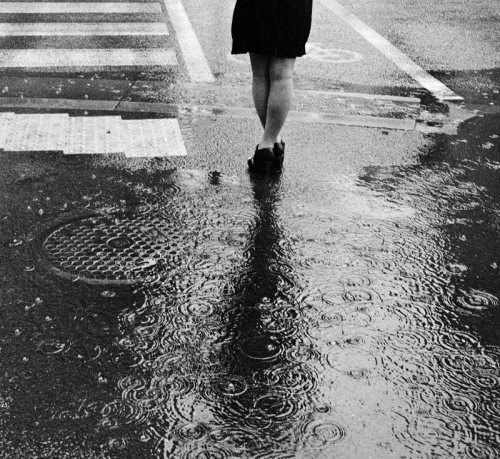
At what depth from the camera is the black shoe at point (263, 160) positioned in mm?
6055

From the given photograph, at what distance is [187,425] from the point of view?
3299 millimetres

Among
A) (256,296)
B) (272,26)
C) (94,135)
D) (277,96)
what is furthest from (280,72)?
(256,296)

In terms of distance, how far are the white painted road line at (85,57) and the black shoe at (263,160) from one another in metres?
3.28

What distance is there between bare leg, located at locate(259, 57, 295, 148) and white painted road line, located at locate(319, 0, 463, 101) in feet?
8.58

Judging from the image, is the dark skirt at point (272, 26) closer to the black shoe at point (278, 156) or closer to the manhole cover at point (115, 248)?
the black shoe at point (278, 156)

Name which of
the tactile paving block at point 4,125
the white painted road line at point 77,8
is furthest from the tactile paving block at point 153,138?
the white painted road line at point 77,8

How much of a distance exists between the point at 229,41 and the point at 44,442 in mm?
7706

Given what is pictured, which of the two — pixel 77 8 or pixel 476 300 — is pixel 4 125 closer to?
pixel 476 300

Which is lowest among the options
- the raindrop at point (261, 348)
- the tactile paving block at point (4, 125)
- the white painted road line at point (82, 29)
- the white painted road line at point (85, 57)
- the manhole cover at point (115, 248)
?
the white painted road line at point (82, 29)

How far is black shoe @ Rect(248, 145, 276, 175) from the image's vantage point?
6.05 meters

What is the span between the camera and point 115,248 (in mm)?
4773

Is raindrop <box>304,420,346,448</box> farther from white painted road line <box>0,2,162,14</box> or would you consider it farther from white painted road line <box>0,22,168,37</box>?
white painted road line <box>0,2,162,14</box>

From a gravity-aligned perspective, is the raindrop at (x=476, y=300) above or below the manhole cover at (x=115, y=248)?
above

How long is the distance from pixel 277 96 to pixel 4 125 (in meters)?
2.20
